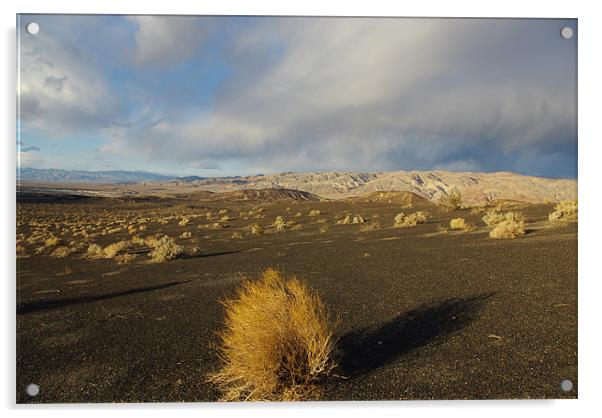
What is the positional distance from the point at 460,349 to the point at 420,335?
38 centimetres

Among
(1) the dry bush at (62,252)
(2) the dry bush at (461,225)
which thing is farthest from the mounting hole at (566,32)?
(1) the dry bush at (62,252)

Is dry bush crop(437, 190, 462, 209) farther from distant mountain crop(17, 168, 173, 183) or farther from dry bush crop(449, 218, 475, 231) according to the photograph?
distant mountain crop(17, 168, 173, 183)

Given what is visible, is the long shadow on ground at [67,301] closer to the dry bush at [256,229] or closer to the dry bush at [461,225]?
the dry bush at [256,229]

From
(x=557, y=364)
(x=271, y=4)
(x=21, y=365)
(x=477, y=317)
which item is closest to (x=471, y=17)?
(x=271, y=4)

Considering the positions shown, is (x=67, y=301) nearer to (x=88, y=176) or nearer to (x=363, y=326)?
(x=88, y=176)

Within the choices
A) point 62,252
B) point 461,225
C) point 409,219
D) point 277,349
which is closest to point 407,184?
point 277,349

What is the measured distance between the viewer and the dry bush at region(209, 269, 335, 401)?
255cm

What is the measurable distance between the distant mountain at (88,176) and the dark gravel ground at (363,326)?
1.00m

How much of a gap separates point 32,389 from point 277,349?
263 centimetres

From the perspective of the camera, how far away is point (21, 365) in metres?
3.37

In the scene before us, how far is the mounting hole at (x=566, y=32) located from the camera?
375 centimetres

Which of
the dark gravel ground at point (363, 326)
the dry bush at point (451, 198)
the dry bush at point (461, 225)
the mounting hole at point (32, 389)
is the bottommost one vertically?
the mounting hole at point (32, 389)

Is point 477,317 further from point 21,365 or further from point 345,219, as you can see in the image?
point 345,219

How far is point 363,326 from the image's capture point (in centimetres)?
353
